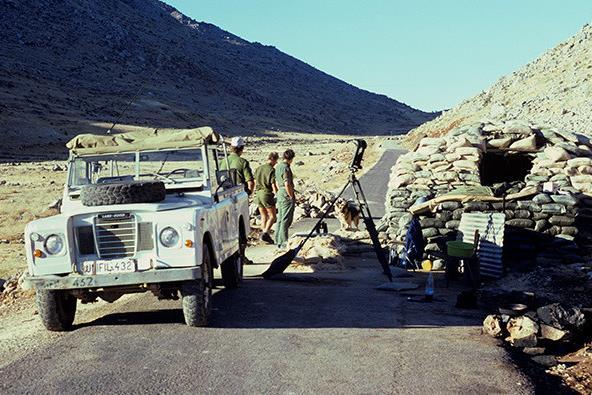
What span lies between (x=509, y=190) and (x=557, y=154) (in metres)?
1.22

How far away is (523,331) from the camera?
25.0ft

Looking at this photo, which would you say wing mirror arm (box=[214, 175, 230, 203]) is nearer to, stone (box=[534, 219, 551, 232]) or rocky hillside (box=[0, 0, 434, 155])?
stone (box=[534, 219, 551, 232])

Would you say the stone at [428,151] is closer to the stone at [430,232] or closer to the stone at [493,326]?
the stone at [430,232]

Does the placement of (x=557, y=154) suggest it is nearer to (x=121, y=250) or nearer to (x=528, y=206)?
(x=528, y=206)

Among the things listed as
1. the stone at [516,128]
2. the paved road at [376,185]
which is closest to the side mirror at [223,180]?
the stone at [516,128]

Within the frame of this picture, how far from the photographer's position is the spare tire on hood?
7898 millimetres

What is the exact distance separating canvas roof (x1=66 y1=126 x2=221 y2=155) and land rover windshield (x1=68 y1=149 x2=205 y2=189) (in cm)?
8

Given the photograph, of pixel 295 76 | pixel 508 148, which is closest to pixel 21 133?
pixel 508 148

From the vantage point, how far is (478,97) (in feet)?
229

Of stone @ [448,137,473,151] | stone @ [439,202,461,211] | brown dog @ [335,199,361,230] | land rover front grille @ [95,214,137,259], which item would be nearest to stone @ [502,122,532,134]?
stone @ [448,137,473,151]

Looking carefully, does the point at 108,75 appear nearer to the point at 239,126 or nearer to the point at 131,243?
the point at 239,126

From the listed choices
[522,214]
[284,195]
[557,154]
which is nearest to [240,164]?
[284,195]

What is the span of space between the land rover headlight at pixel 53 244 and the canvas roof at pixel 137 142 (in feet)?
6.20

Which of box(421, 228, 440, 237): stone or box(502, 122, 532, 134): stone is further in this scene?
box(502, 122, 532, 134): stone
